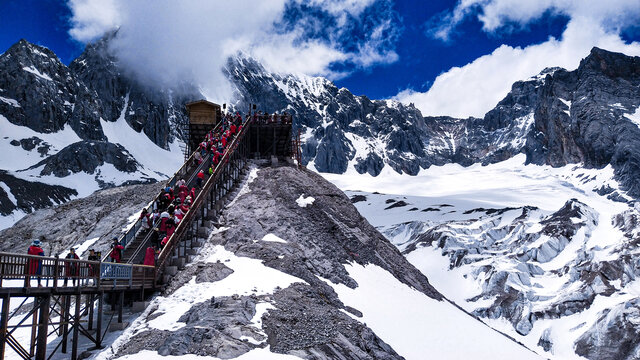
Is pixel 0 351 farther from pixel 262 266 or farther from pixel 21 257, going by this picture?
pixel 262 266

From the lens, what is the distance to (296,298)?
24.2 meters

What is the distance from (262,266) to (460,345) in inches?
449

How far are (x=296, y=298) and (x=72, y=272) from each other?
9887 millimetres

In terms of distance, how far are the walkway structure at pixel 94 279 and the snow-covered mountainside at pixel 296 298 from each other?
1121mm

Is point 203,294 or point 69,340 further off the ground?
point 203,294

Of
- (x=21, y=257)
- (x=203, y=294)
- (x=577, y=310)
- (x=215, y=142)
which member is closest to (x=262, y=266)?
(x=203, y=294)

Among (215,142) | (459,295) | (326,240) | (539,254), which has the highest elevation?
(215,142)

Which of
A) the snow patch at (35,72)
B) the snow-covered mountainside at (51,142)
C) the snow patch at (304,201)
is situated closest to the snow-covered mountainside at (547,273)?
the snow patch at (304,201)

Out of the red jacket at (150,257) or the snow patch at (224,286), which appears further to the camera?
the red jacket at (150,257)

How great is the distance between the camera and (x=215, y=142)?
40.5m

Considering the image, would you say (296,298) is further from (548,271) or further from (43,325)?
(548,271)

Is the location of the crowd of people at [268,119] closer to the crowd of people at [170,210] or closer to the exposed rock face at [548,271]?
the crowd of people at [170,210]

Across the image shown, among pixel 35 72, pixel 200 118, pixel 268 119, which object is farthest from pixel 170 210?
pixel 35 72

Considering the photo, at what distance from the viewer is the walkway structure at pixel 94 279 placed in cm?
1716
